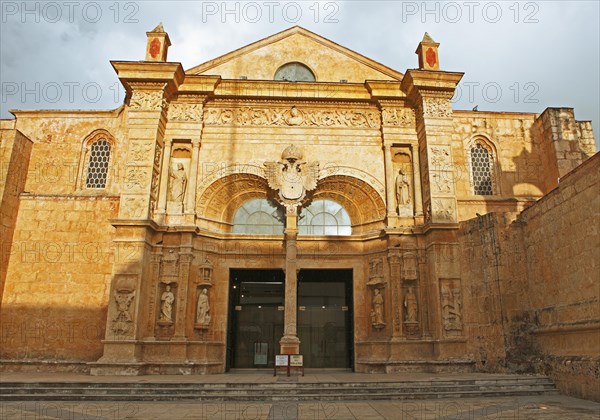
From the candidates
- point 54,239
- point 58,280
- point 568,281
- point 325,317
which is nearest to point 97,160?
point 54,239

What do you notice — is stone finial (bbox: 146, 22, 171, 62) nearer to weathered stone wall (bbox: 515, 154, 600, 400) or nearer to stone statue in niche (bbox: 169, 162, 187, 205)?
stone statue in niche (bbox: 169, 162, 187, 205)

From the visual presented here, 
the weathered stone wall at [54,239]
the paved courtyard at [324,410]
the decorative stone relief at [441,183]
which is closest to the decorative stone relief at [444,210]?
the decorative stone relief at [441,183]

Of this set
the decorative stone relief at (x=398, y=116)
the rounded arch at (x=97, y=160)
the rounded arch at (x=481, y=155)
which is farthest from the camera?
the rounded arch at (x=481, y=155)

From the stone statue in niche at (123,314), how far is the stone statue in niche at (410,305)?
29.8ft

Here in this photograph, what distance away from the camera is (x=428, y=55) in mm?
18031

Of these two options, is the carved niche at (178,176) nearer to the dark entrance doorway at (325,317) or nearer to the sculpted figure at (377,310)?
the dark entrance doorway at (325,317)

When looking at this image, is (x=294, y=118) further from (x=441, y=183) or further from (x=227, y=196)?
(x=441, y=183)

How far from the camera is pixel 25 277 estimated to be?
16.3 m

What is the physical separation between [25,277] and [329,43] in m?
14.9

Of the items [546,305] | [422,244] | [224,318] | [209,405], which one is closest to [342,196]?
[422,244]

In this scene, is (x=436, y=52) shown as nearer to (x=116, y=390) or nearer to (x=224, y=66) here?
(x=224, y=66)

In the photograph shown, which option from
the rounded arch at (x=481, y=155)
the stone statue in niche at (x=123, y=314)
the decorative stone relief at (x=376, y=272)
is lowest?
the stone statue in niche at (x=123, y=314)

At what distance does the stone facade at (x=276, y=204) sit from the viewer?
1452cm

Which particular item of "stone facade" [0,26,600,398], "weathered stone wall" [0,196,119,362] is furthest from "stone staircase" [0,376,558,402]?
"weathered stone wall" [0,196,119,362]
